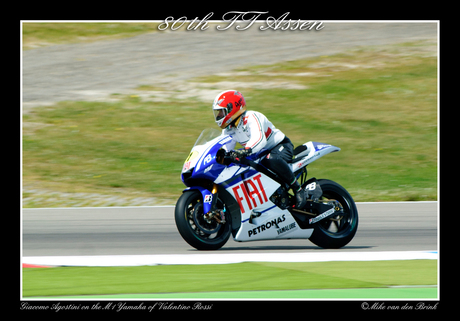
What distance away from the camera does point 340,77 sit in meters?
20.7

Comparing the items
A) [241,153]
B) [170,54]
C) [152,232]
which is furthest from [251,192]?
[170,54]

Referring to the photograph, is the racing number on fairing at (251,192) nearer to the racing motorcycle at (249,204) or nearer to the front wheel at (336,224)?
the racing motorcycle at (249,204)

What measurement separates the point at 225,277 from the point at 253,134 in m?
2.00

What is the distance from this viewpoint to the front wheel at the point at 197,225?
769 cm

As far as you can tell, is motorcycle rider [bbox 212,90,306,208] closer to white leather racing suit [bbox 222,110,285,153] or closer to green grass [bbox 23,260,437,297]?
white leather racing suit [bbox 222,110,285,153]

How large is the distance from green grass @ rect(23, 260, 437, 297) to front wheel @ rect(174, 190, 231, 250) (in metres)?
0.74

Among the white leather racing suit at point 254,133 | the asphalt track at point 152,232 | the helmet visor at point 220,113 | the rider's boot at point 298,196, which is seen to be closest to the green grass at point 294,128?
the asphalt track at point 152,232

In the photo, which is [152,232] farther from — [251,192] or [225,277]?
[225,277]

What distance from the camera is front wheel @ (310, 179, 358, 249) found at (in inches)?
328

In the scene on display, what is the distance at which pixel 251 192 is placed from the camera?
26.5 feet

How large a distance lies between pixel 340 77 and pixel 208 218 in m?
13.9

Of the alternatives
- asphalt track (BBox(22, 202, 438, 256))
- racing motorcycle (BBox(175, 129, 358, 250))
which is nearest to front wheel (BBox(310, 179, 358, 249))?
racing motorcycle (BBox(175, 129, 358, 250))

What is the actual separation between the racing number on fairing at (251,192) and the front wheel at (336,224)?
2.84 ft

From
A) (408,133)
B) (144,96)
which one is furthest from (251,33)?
(408,133)
